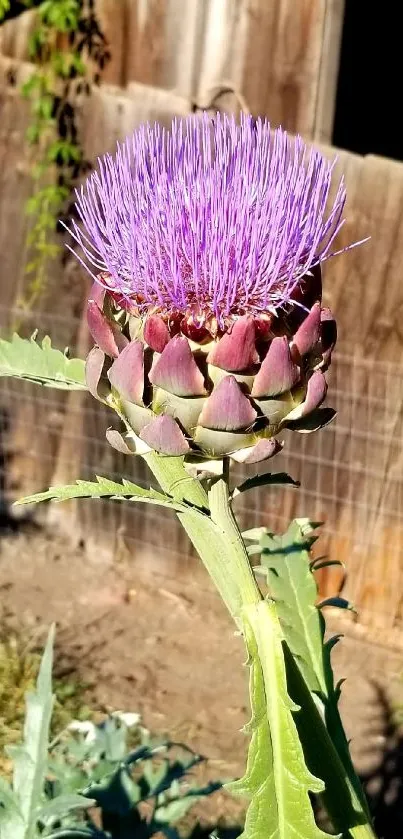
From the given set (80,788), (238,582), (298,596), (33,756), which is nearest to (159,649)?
(80,788)

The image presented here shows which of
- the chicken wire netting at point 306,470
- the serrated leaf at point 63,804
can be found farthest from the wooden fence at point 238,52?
the serrated leaf at point 63,804

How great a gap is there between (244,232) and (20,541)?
260 cm

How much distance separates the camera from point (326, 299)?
2.80 meters

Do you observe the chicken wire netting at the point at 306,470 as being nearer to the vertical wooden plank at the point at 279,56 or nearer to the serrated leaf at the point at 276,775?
the vertical wooden plank at the point at 279,56

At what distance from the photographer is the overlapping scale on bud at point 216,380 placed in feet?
3.07

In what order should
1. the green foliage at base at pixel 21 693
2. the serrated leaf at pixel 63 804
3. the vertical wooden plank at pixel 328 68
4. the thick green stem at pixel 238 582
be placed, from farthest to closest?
the vertical wooden plank at pixel 328 68, the green foliage at base at pixel 21 693, the serrated leaf at pixel 63 804, the thick green stem at pixel 238 582

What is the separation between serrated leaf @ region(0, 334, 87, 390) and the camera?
1.02 m

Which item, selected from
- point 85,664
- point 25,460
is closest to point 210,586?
point 85,664

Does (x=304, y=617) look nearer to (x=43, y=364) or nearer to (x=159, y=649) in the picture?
(x=43, y=364)

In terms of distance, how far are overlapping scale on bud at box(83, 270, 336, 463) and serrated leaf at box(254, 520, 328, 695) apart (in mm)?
283

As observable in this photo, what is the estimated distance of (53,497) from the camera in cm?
87

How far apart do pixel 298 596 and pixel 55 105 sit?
2.36 metres

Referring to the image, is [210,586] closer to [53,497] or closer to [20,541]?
[20,541]

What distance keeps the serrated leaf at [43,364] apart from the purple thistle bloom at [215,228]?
11cm
